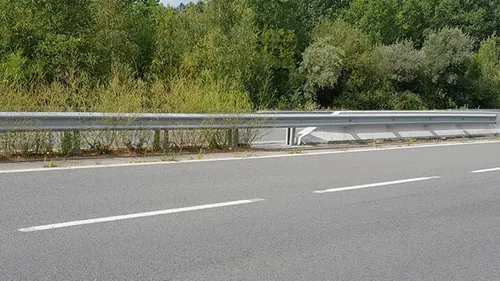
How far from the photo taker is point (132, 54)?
3497 cm

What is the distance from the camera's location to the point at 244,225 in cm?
627

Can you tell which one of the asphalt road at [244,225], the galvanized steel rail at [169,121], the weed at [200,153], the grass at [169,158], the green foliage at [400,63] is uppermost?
the green foliage at [400,63]

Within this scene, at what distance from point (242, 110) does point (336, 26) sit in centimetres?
3942

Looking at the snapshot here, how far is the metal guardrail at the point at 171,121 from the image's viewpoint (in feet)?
31.9

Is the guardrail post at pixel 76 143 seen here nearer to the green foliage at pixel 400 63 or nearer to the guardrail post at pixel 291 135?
the guardrail post at pixel 291 135

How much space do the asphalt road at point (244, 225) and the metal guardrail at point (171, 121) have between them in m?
1.37

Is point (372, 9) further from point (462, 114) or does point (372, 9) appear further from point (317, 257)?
point (317, 257)

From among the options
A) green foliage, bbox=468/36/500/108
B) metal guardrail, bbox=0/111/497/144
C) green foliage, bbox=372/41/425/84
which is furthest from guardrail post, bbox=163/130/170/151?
green foliage, bbox=468/36/500/108

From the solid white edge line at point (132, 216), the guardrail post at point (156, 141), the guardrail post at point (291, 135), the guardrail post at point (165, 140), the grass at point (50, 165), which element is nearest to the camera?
the solid white edge line at point (132, 216)

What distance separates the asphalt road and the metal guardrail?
137 centimetres

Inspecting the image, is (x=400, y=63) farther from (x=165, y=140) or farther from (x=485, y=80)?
(x=165, y=140)

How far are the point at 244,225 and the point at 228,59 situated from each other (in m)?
31.7

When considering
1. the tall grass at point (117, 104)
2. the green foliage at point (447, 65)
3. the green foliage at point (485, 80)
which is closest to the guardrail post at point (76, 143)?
the tall grass at point (117, 104)

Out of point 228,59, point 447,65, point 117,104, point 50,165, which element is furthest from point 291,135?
point 447,65
